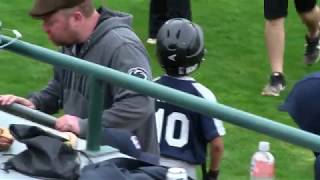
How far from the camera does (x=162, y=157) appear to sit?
15.6 feet

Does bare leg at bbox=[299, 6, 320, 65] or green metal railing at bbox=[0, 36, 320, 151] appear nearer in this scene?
green metal railing at bbox=[0, 36, 320, 151]

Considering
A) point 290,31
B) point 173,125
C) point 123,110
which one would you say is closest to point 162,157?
point 173,125

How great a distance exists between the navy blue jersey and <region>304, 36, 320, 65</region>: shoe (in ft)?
12.9

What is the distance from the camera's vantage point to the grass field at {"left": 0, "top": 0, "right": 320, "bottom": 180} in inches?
260

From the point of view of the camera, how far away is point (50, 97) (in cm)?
493

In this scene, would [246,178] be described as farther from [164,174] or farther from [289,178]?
[164,174]

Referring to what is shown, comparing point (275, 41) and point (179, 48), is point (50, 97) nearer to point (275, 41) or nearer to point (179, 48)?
point (179, 48)

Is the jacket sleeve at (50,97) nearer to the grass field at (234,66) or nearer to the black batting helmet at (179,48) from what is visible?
the black batting helmet at (179,48)

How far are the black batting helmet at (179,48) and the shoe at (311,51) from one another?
3686 mm

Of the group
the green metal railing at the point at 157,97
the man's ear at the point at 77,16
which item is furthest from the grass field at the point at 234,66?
the green metal railing at the point at 157,97

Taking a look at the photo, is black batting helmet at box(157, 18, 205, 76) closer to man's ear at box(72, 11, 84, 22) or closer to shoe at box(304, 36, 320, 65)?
man's ear at box(72, 11, 84, 22)

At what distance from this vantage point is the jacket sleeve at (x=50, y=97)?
4.88 meters

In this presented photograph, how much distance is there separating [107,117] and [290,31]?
5557 mm

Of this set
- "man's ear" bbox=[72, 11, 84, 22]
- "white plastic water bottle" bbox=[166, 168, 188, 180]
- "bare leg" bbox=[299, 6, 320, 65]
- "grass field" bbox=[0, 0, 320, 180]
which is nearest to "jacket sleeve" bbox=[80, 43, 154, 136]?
"man's ear" bbox=[72, 11, 84, 22]
